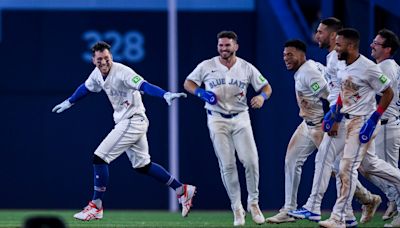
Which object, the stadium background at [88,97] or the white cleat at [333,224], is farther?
the stadium background at [88,97]

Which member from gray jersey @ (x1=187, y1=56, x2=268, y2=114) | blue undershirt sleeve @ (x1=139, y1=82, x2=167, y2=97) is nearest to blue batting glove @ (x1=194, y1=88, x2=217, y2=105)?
gray jersey @ (x1=187, y1=56, x2=268, y2=114)

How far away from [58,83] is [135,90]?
6729mm

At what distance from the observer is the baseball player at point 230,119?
46.0 ft

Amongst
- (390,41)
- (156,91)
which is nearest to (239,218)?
(156,91)

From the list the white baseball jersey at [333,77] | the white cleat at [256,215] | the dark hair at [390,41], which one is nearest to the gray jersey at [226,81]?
the white baseball jersey at [333,77]

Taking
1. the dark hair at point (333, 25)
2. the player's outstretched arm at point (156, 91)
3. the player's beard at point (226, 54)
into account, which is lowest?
the player's outstretched arm at point (156, 91)

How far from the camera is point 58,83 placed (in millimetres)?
21766

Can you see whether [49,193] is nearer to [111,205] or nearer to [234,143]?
[111,205]

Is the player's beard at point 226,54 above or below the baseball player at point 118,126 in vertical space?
above

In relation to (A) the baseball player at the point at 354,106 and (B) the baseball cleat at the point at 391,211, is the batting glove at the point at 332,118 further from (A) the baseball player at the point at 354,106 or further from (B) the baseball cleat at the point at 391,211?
(B) the baseball cleat at the point at 391,211

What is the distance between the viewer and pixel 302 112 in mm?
14562

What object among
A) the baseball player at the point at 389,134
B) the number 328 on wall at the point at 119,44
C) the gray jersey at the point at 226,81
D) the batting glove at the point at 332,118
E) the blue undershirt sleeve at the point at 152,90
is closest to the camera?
the batting glove at the point at 332,118

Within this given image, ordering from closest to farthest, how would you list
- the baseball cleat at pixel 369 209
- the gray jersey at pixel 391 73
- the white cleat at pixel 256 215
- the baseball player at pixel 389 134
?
the white cleat at pixel 256 215
the gray jersey at pixel 391 73
the baseball player at pixel 389 134
the baseball cleat at pixel 369 209

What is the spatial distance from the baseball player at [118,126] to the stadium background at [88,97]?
6128 millimetres
